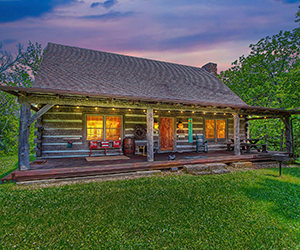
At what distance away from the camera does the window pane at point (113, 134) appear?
29.1 ft

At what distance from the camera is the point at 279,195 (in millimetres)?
4902

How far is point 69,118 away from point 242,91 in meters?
18.9

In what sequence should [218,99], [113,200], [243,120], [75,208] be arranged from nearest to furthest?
[75,208], [113,200], [218,99], [243,120]

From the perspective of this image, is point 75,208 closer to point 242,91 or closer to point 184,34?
point 184,34

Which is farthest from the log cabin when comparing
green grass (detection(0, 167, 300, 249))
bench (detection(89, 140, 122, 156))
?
green grass (detection(0, 167, 300, 249))

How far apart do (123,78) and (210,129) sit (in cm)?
641

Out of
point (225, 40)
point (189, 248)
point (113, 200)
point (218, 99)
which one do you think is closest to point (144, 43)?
point (225, 40)

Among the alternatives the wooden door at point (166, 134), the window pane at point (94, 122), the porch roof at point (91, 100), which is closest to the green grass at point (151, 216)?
the porch roof at point (91, 100)

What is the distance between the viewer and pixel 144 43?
1753 centimetres

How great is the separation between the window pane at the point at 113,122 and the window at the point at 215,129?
5.71 m

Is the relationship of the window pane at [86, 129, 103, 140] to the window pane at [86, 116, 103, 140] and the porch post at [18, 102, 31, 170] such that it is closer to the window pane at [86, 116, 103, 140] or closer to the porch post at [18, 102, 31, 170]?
the window pane at [86, 116, 103, 140]

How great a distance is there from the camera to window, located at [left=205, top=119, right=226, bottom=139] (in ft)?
36.2

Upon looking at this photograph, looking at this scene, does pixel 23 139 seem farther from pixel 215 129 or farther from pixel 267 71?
pixel 267 71

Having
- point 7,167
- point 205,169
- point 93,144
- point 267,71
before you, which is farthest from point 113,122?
point 267,71
